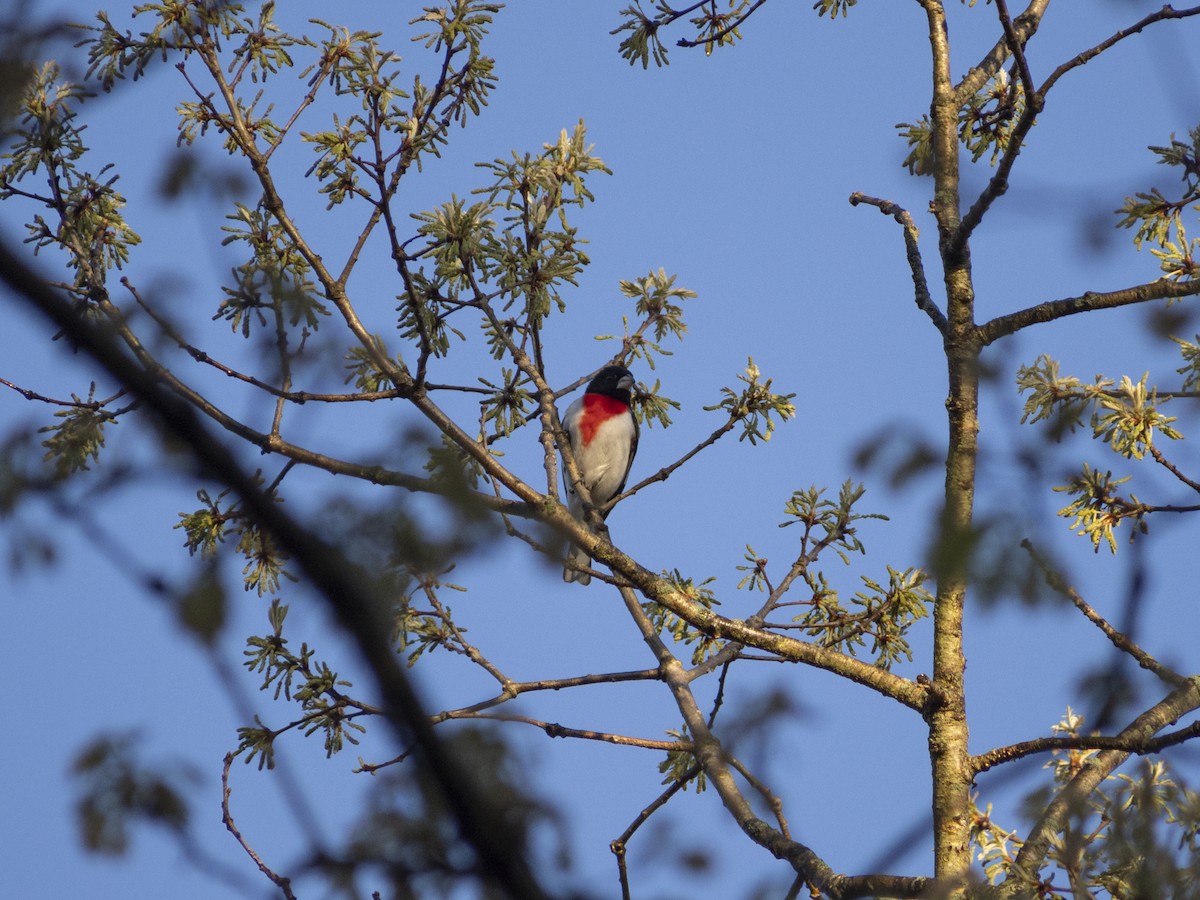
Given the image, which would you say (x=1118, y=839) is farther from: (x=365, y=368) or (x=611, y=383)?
(x=611, y=383)

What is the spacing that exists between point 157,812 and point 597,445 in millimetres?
7021

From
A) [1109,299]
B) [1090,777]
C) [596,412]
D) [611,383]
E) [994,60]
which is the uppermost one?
[611,383]

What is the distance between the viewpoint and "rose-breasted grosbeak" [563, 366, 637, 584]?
29.2ft

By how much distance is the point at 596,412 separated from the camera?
8.98 m

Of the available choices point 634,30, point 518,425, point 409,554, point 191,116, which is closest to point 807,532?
point 518,425

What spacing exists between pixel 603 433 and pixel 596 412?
0.62 feet

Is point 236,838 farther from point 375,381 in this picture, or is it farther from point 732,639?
point 375,381

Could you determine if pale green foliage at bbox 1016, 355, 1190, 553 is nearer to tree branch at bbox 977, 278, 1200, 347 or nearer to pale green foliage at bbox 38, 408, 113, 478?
tree branch at bbox 977, 278, 1200, 347

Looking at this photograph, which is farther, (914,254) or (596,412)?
(596,412)

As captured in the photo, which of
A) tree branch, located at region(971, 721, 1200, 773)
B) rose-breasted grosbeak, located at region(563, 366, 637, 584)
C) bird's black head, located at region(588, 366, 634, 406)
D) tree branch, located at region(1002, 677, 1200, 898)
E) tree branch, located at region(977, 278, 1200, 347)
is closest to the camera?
tree branch, located at region(971, 721, 1200, 773)

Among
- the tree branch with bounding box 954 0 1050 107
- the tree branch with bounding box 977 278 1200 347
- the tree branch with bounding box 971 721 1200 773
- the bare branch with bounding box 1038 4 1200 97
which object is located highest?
the tree branch with bounding box 954 0 1050 107

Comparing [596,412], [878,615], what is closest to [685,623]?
[878,615]

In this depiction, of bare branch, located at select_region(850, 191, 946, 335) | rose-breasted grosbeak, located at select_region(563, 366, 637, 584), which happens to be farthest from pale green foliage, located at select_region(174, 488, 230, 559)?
rose-breasted grosbeak, located at select_region(563, 366, 637, 584)

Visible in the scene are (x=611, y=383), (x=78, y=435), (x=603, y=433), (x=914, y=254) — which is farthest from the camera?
(x=611, y=383)
